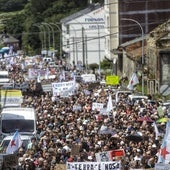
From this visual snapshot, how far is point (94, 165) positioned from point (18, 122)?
40.1 ft

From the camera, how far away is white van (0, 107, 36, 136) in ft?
113

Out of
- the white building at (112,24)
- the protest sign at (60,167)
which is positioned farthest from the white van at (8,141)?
the white building at (112,24)

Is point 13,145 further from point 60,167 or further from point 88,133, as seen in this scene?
point 88,133

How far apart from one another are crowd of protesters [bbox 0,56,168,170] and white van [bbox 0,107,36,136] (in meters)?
0.55

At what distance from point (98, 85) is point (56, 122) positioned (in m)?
23.0

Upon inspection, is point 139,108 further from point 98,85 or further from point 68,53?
point 68,53

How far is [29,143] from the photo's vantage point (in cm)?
3064

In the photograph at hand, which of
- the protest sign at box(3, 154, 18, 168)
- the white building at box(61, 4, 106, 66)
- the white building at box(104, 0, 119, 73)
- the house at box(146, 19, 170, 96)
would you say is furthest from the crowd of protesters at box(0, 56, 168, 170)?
the white building at box(61, 4, 106, 66)

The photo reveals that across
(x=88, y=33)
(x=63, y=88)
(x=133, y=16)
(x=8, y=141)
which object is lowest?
(x=8, y=141)

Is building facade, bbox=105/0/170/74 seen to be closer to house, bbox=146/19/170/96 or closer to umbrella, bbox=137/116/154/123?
house, bbox=146/19/170/96

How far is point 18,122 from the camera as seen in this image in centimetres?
3469

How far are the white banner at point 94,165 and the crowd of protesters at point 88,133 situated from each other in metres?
1.92

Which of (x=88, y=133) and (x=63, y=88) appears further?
(x=63, y=88)

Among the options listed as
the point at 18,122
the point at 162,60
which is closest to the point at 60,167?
the point at 18,122
